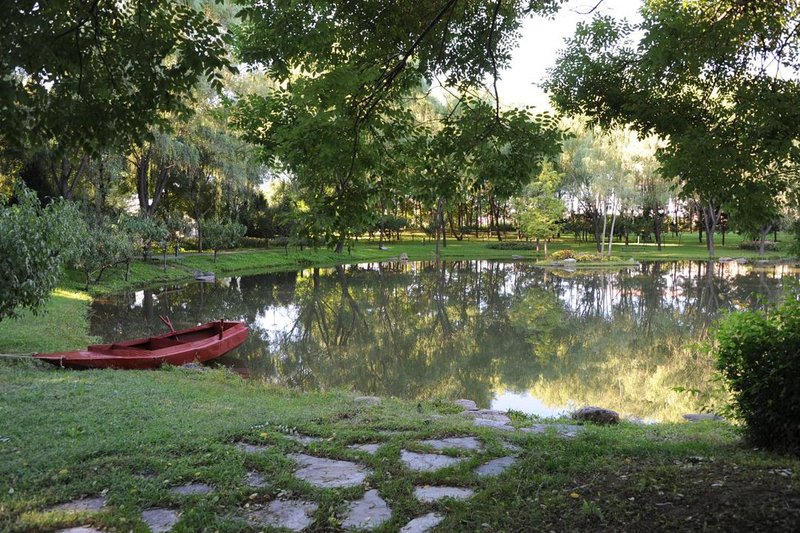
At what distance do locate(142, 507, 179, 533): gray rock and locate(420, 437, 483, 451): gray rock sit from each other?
7.47ft

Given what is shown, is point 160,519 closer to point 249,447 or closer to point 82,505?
point 82,505

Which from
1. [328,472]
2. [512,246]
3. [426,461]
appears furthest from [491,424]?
[512,246]

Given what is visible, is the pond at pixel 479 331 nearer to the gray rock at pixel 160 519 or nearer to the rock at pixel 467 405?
the rock at pixel 467 405

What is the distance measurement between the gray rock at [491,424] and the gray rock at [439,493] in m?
2.21

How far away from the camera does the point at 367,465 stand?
4758 millimetres

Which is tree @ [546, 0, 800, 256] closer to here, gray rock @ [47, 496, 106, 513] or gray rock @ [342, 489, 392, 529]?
gray rock @ [342, 489, 392, 529]

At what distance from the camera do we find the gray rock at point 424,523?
3.54 meters

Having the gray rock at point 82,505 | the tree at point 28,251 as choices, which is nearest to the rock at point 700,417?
the gray rock at point 82,505

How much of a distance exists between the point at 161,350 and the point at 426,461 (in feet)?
27.3

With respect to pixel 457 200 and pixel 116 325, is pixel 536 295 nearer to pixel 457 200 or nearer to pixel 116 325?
pixel 116 325

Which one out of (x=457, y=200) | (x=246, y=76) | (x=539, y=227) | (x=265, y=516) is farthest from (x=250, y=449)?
(x=539, y=227)

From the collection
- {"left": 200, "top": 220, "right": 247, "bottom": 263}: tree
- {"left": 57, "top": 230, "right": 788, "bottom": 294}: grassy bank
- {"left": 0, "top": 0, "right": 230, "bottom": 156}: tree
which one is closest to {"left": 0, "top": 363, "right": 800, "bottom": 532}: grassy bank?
{"left": 0, "top": 0, "right": 230, "bottom": 156}: tree

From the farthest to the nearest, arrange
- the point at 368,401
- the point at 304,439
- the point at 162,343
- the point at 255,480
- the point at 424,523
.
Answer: the point at 162,343 < the point at 368,401 < the point at 304,439 < the point at 255,480 < the point at 424,523

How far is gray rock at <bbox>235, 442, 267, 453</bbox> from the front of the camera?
5.12m
